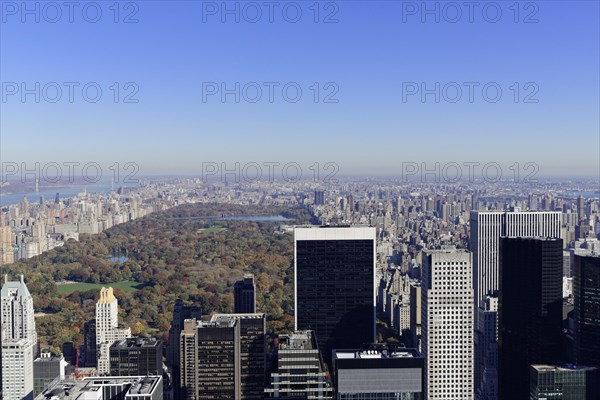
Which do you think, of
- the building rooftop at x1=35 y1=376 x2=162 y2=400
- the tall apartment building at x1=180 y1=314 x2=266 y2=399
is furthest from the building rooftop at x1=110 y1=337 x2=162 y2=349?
the building rooftop at x1=35 y1=376 x2=162 y2=400

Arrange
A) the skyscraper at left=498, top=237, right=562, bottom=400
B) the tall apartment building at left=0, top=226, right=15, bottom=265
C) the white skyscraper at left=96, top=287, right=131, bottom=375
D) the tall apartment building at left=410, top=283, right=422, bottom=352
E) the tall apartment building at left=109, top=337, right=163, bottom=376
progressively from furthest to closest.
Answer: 1. the tall apartment building at left=0, top=226, right=15, bottom=265
2. the white skyscraper at left=96, top=287, right=131, bottom=375
3. the tall apartment building at left=410, top=283, right=422, bottom=352
4. the skyscraper at left=498, top=237, right=562, bottom=400
5. the tall apartment building at left=109, top=337, right=163, bottom=376

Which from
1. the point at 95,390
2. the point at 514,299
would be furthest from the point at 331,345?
the point at 95,390

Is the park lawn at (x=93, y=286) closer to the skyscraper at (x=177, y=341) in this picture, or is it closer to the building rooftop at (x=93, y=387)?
the skyscraper at (x=177, y=341)

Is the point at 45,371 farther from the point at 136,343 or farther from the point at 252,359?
the point at 252,359

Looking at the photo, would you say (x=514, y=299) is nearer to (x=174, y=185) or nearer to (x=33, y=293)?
(x=33, y=293)

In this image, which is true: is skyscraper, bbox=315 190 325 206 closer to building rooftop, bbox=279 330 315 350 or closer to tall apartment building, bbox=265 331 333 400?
building rooftop, bbox=279 330 315 350

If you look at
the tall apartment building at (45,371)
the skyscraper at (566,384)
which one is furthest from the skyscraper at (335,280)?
the skyscraper at (566,384)

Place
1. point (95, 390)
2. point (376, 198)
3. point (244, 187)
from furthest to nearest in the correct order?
1. point (244, 187)
2. point (376, 198)
3. point (95, 390)
